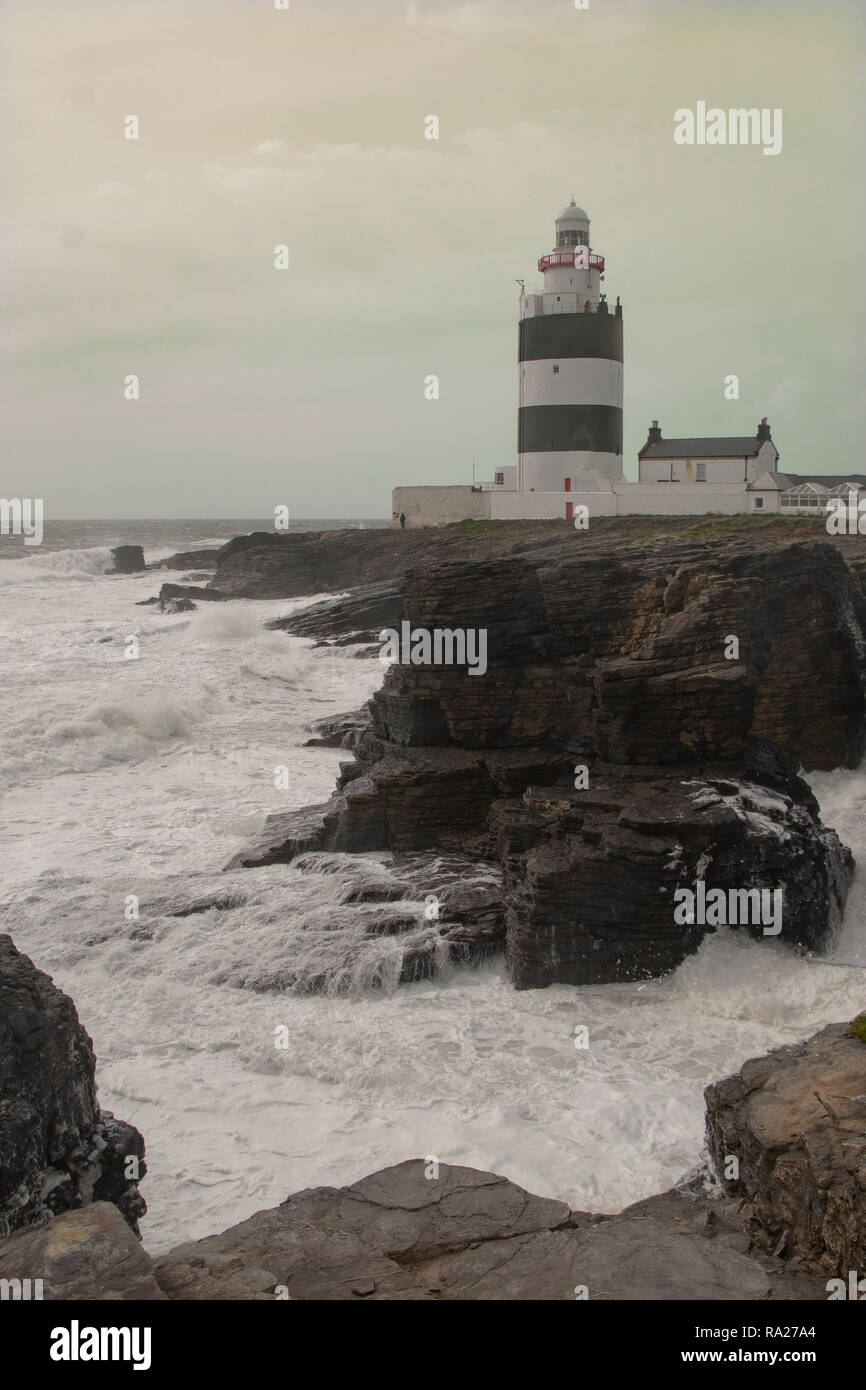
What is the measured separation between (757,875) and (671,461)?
130 ft

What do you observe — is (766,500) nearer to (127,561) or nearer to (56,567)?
(127,561)

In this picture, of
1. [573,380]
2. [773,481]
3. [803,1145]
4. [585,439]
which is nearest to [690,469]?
[773,481]

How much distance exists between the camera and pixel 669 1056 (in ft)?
35.0

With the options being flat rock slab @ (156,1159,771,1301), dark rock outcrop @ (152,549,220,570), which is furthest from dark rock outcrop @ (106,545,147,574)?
flat rock slab @ (156,1159,771,1301)

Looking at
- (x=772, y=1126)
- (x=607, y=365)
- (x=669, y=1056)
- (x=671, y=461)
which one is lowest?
(x=669, y=1056)

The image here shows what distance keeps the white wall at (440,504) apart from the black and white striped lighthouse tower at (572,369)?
14.4ft

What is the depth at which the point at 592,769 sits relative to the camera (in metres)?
14.9

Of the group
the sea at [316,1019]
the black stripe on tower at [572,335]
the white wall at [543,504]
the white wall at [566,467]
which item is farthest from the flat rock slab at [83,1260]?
the white wall at [566,467]

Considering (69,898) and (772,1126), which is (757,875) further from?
(69,898)

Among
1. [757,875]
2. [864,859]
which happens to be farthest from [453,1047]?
[864,859]

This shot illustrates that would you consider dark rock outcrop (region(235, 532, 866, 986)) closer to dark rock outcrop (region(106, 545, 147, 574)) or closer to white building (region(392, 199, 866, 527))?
white building (region(392, 199, 866, 527))

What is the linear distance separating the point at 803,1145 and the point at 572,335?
1625 inches

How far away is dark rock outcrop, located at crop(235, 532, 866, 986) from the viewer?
1260 centimetres
